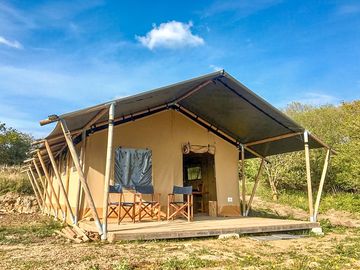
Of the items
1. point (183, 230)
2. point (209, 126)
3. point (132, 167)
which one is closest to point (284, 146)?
point (209, 126)

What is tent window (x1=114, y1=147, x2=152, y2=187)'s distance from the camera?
794 centimetres

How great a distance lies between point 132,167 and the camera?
807cm

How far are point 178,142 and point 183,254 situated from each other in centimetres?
470

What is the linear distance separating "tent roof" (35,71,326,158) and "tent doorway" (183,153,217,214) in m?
1.15

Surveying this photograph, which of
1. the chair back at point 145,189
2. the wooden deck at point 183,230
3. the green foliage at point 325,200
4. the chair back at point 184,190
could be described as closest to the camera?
the wooden deck at point 183,230

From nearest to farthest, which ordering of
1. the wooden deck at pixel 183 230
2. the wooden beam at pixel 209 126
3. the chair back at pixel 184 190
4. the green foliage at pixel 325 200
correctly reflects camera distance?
the wooden deck at pixel 183 230, the chair back at pixel 184 190, the wooden beam at pixel 209 126, the green foliage at pixel 325 200

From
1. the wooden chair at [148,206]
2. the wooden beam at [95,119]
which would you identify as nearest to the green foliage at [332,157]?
the wooden chair at [148,206]

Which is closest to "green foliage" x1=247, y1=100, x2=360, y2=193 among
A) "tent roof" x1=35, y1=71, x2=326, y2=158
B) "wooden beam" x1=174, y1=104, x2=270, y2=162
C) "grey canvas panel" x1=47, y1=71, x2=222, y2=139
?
"tent roof" x1=35, y1=71, x2=326, y2=158

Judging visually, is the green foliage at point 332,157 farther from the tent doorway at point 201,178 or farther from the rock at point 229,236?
the rock at point 229,236

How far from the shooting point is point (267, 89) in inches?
386

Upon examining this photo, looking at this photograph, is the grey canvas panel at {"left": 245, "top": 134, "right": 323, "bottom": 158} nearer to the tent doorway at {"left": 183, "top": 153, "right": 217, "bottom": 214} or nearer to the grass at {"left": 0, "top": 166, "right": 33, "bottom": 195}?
the tent doorway at {"left": 183, "top": 153, "right": 217, "bottom": 214}

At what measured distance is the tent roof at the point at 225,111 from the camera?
22.7 ft

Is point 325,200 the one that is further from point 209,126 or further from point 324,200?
point 209,126

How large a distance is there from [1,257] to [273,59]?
28.5 feet
